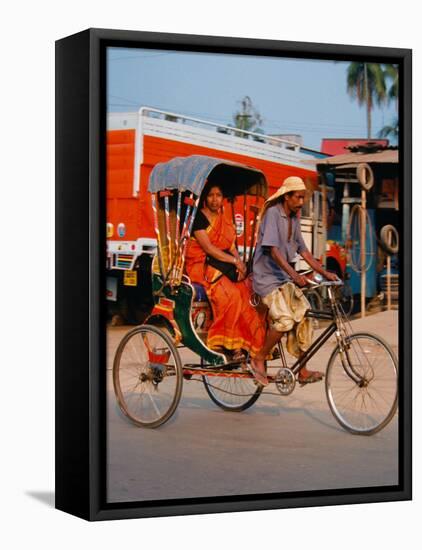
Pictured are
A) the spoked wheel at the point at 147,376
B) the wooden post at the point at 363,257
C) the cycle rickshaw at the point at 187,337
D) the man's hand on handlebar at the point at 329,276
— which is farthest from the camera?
the wooden post at the point at 363,257

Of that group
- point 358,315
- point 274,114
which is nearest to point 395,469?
point 358,315

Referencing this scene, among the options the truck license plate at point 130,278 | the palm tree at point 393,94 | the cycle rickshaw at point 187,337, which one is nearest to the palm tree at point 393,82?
the palm tree at point 393,94

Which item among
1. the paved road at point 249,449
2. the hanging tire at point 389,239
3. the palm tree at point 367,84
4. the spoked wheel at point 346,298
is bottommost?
the paved road at point 249,449

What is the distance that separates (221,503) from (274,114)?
2923 millimetres

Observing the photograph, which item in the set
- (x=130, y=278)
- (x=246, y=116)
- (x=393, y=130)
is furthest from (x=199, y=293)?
(x=393, y=130)

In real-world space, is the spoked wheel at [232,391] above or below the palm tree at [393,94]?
below

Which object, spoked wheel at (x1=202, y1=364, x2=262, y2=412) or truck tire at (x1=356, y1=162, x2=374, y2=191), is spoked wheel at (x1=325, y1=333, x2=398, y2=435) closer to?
spoked wheel at (x1=202, y1=364, x2=262, y2=412)

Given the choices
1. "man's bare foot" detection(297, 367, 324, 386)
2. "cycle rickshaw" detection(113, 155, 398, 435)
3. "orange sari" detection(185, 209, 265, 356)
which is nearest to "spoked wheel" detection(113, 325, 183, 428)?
"cycle rickshaw" detection(113, 155, 398, 435)

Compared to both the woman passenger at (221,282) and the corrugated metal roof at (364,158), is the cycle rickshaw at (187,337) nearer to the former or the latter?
the woman passenger at (221,282)

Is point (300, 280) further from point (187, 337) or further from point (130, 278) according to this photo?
point (130, 278)

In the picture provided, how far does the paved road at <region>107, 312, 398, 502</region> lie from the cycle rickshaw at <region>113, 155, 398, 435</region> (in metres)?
0.08

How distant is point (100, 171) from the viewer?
1239 cm

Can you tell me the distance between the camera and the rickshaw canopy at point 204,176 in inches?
502

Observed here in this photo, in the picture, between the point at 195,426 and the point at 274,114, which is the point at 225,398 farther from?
the point at 274,114
